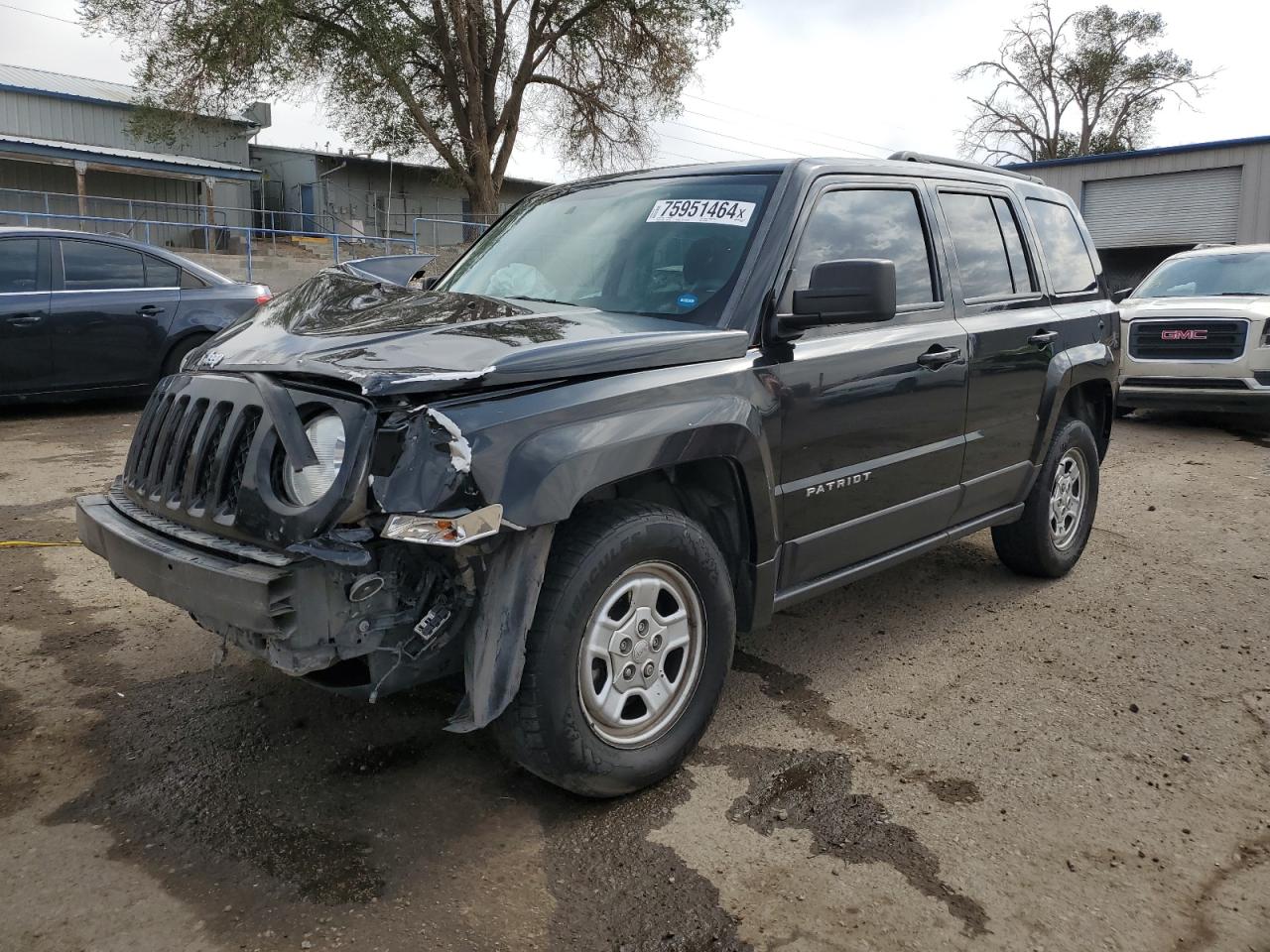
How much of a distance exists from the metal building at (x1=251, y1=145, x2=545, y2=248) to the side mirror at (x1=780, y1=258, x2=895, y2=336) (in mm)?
33287

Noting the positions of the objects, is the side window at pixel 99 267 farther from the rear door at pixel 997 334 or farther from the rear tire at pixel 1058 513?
the rear tire at pixel 1058 513

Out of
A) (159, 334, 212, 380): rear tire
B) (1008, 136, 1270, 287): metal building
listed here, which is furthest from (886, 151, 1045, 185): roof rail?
(1008, 136, 1270, 287): metal building

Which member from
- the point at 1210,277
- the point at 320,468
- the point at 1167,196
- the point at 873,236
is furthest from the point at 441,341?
the point at 1167,196

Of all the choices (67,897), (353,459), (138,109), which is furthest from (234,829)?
(138,109)

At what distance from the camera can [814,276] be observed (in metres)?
3.20

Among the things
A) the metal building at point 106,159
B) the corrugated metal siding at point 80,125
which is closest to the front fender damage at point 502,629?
the metal building at point 106,159

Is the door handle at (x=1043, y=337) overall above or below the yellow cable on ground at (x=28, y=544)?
above

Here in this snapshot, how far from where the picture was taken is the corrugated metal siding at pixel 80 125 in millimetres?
30984

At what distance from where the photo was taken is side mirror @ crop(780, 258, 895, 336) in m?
3.11

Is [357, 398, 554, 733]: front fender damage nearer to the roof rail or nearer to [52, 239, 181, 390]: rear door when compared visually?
the roof rail

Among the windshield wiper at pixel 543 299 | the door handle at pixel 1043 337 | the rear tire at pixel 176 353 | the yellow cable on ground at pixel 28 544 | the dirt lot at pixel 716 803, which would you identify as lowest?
the dirt lot at pixel 716 803

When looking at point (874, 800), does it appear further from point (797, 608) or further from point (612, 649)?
point (797, 608)

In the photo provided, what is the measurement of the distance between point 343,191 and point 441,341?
36153mm

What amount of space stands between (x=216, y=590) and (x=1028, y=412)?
11.7ft
